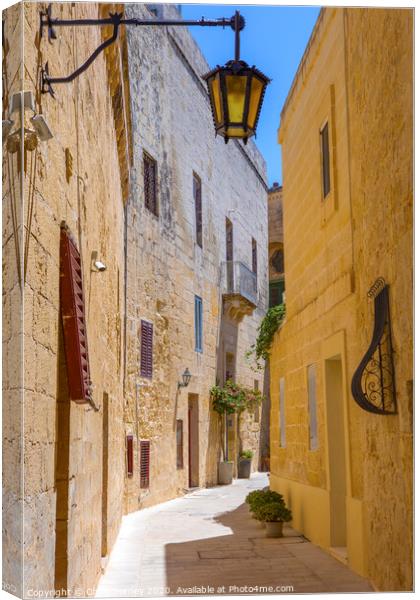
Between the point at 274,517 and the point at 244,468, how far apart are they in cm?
1052

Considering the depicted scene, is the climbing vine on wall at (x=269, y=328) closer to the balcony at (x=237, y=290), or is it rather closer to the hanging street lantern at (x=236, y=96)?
the balcony at (x=237, y=290)

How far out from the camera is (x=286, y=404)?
11.4 m

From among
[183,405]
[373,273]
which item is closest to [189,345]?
[183,405]

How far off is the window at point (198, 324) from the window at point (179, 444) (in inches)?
81.7

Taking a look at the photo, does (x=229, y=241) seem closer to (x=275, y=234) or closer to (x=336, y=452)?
(x=275, y=234)

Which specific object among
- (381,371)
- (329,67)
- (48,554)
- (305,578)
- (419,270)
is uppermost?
(329,67)

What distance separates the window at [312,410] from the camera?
9508mm

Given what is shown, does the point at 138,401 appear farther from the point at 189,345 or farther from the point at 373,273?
the point at 373,273

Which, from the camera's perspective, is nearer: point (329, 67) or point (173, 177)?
point (329, 67)

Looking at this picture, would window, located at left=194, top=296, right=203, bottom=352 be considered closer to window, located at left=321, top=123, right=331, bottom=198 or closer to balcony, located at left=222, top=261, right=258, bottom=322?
balcony, located at left=222, top=261, right=258, bottom=322

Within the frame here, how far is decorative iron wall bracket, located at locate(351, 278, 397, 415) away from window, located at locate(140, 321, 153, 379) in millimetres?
8486

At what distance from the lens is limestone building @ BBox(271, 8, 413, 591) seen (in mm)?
5465

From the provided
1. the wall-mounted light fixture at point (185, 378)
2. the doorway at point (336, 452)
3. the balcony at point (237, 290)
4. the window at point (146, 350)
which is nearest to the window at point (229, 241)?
the balcony at point (237, 290)

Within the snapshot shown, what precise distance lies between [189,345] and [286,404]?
6.01 metres
